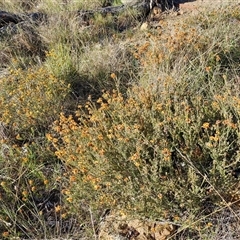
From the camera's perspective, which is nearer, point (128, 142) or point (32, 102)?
point (128, 142)

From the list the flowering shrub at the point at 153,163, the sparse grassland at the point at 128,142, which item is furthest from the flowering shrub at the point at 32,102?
the flowering shrub at the point at 153,163

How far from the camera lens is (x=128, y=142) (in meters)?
2.25

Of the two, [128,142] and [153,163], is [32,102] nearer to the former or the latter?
[128,142]

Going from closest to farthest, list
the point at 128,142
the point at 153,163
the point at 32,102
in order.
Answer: the point at 153,163 → the point at 128,142 → the point at 32,102

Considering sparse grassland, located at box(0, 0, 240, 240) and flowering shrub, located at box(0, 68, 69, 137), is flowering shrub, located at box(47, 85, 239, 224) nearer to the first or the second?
sparse grassland, located at box(0, 0, 240, 240)

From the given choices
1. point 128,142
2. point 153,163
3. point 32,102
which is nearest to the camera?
point 153,163

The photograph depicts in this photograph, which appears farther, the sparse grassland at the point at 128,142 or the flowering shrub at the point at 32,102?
the flowering shrub at the point at 32,102

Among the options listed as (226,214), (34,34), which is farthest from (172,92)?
(34,34)

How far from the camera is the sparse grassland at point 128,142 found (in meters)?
2.07

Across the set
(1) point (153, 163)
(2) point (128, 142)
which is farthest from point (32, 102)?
(1) point (153, 163)

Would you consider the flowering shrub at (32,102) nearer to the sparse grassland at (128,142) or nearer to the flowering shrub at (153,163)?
the sparse grassland at (128,142)

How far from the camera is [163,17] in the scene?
564 centimetres

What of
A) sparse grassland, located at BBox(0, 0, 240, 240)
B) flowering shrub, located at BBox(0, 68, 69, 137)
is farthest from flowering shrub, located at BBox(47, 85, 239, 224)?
flowering shrub, located at BBox(0, 68, 69, 137)

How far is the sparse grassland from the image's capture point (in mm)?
2068
